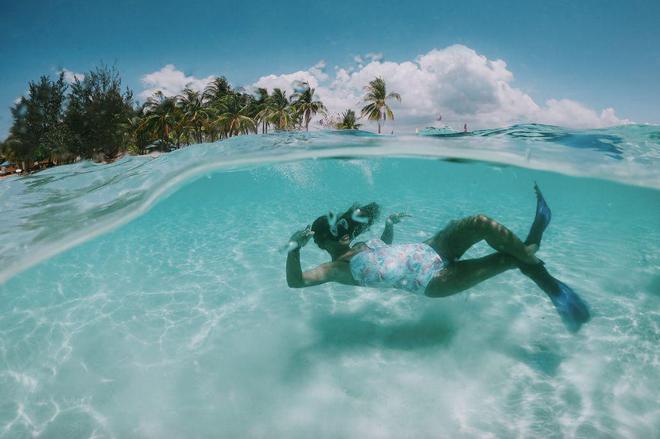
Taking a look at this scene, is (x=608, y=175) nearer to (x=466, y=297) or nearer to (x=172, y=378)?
(x=466, y=297)

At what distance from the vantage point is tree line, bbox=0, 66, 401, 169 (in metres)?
33.7

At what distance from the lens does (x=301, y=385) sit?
169 inches

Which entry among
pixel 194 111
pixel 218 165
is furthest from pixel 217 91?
pixel 218 165

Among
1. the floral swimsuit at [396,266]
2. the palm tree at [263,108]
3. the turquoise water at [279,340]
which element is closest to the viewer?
the turquoise water at [279,340]

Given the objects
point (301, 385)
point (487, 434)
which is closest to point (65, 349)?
point (301, 385)

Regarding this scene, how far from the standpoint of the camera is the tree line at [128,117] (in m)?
33.7

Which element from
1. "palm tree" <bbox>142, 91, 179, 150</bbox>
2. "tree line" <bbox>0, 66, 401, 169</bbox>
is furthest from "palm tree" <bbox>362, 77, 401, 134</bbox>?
"palm tree" <bbox>142, 91, 179, 150</bbox>

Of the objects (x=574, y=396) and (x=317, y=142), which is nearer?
(x=574, y=396)

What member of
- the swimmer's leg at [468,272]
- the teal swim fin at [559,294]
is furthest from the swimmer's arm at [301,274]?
the teal swim fin at [559,294]

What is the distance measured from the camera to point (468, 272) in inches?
172

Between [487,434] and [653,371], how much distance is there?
2946 mm

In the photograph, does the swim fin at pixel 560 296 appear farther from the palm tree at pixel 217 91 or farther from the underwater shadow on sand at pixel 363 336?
the palm tree at pixel 217 91

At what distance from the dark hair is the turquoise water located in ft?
6.00

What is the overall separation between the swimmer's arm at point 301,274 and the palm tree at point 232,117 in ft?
137
